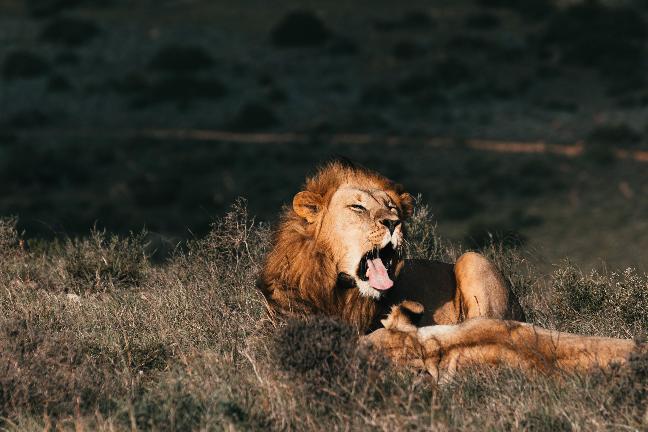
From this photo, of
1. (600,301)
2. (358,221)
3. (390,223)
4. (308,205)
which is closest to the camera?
(390,223)

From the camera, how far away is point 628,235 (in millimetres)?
33062

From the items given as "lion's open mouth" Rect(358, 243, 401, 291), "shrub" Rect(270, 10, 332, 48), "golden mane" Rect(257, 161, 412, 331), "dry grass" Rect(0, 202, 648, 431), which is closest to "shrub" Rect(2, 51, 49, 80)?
"shrub" Rect(270, 10, 332, 48)

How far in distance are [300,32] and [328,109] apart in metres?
8.44

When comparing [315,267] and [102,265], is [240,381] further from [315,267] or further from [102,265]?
[102,265]

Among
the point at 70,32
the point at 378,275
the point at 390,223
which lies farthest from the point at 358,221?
the point at 70,32

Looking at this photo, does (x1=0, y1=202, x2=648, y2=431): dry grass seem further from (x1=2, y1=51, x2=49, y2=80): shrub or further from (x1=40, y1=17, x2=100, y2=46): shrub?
(x1=40, y1=17, x2=100, y2=46): shrub

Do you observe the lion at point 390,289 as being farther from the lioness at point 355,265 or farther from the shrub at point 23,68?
the shrub at point 23,68

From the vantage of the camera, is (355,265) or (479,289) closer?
(355,265)

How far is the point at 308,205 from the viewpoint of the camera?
7801 mm

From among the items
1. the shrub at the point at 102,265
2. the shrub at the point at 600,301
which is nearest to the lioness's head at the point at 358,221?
the shrub at the point at 600,301

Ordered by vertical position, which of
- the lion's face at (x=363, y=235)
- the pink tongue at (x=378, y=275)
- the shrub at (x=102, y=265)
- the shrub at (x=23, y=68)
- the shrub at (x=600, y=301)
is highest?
the lion's face at (x=363, y=235)

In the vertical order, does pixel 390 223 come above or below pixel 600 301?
above

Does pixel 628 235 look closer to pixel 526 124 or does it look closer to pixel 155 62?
pixel 526 124

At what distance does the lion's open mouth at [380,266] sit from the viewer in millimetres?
7387
